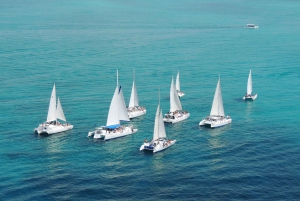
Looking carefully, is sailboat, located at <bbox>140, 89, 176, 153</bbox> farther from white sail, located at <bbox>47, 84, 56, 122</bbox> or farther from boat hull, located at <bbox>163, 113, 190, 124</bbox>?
white sail, located at <bbox>47, 84, 56, 122</bbox>

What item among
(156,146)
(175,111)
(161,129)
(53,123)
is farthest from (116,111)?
(175,111)

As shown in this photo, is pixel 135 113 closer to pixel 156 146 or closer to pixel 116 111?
pixel 116 111

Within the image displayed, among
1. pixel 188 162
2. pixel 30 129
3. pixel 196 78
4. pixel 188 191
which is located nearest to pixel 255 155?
pixel 188 162

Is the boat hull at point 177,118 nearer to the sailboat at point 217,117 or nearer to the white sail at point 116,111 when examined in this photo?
the sailboat at point 217,117

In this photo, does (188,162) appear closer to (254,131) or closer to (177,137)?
(177,137)

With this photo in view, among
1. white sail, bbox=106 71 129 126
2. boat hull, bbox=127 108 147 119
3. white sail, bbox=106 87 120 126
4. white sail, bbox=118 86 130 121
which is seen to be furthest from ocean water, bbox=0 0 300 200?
white sail, bbox=106 87 120 126

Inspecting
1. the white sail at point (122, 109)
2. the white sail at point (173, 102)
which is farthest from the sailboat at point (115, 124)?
the white sail at point (173, 102)

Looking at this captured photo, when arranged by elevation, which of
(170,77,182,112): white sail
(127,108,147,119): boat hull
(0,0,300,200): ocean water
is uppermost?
(170,77,182,112): white sail
